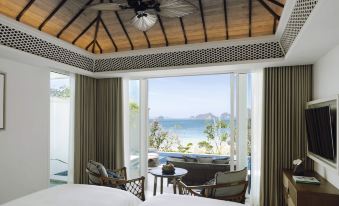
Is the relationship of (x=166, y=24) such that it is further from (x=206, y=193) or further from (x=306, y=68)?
(x=206, y=193)

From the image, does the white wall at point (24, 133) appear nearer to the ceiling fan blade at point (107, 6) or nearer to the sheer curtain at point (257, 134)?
the ceiling fan blade at point (107, 6)

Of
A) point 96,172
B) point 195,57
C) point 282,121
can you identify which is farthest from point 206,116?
point 96,172

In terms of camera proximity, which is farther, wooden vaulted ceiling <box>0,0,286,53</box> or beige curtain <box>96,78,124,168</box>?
beige curtain <box>96,78,124,168</box>

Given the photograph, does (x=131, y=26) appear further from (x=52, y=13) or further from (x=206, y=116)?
(x=206, y=116)

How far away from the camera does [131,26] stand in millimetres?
3941

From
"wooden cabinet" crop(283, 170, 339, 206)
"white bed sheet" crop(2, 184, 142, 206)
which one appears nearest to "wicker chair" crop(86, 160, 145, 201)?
"white bed sheet" crop(2, 184, 142, 206)

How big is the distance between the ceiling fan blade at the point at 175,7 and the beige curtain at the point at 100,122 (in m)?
2.93

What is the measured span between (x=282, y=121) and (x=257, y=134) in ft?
1.48

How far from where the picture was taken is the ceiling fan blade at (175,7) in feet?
7.35

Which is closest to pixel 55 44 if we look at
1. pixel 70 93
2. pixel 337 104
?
pixel 70 93

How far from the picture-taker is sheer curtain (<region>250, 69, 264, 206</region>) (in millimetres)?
4178

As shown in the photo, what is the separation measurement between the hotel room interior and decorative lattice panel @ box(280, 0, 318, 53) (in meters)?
0.02

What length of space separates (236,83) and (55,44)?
3.01m

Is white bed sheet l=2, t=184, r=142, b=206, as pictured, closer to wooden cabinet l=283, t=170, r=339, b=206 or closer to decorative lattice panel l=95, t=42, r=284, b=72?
wooden cabinet l=283, t=170, r=339, b=206
